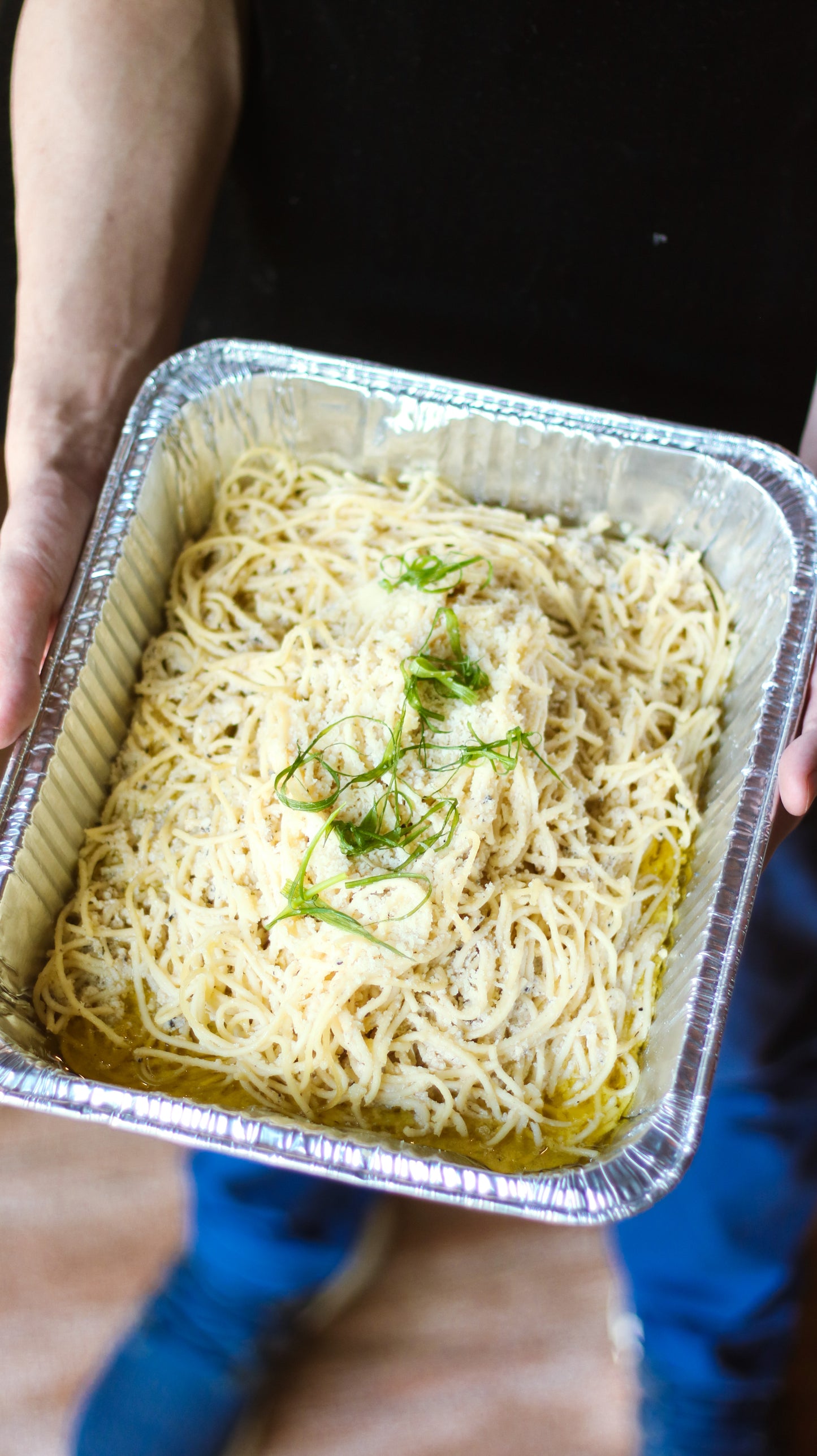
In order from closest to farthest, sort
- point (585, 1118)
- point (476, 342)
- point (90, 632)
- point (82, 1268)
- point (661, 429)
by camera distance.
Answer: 1. point (585, 1118)
2. point (90, 632)
3. point (661, 429)
4. point (476, 342)
5. point (82, 1268)

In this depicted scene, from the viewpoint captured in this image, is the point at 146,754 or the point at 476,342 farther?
the point at 476,342

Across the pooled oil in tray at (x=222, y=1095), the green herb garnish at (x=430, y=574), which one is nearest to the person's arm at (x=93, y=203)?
the green herb garnish at (x=430, y=574)

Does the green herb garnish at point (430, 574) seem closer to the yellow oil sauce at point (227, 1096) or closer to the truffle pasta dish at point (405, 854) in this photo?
the truffle pasta dish at point (405, 854)

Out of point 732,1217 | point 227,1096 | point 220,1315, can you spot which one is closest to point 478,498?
point 227,1096

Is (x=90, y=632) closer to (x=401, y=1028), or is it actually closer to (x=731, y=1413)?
(x=401, y=1028)

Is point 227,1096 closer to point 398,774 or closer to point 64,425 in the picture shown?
point 398,774

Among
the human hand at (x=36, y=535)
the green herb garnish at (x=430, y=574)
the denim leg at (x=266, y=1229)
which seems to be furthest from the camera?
the denim leg at (x=266, y=1229)

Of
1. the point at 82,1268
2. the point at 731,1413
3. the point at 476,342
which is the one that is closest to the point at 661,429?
the point at 476,342
